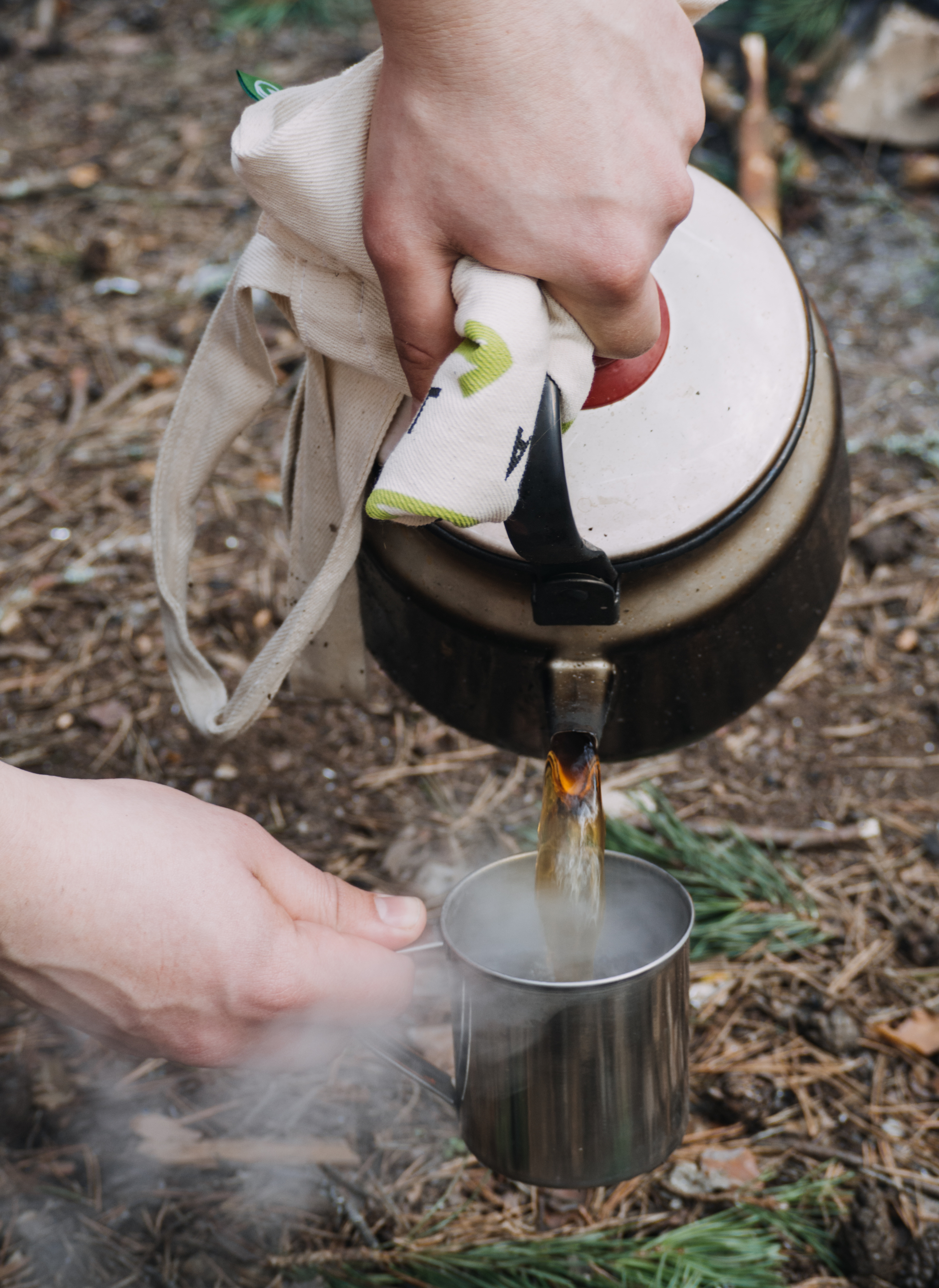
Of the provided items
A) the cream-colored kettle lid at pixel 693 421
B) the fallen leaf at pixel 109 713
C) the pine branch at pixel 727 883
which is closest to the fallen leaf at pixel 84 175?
the fallen leaf at pixel 109 713

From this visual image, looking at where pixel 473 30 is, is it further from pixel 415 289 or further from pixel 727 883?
pixel 727 883

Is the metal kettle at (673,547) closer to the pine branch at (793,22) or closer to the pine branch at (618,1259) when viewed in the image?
the pine branch at (618,1259)

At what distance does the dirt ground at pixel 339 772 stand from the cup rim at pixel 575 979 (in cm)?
41

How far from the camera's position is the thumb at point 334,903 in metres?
0.77

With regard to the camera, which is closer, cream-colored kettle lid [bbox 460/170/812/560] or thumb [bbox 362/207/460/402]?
thumb [bbox 362/207/460/402]

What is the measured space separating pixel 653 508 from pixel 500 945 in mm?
369

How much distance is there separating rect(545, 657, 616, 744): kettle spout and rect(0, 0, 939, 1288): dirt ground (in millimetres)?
563

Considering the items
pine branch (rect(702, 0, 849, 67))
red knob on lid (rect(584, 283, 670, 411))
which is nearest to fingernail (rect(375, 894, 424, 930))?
red knob on lid (rect(584, 283, 670, 411))

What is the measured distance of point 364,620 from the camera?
1017mm

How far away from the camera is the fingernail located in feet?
2.69

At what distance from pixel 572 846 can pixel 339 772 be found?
780 millimetres

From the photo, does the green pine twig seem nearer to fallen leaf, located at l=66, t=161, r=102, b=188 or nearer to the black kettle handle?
fallen leaf, located at l=66, t=161, r=102, b=188

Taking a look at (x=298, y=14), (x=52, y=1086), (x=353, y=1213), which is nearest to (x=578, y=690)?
(x=353, y=1213)

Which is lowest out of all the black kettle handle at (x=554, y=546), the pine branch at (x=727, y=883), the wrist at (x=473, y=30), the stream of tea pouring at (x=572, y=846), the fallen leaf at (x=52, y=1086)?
the fallen leaf at (x=52, y=1086)
